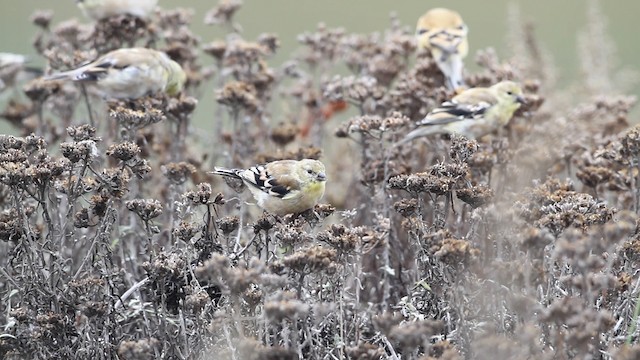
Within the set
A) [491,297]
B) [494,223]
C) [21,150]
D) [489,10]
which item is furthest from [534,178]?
[489,10]

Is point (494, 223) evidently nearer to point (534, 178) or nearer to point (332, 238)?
point (332, 238)

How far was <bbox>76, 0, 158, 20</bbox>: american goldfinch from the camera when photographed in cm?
677

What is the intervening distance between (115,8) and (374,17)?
50.4 feet

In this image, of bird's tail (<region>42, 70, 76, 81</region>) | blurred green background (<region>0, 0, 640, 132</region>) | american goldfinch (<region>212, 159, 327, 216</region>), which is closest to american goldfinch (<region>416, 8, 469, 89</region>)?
american goldfinch (<region>212, 159, 327, 216</region>)

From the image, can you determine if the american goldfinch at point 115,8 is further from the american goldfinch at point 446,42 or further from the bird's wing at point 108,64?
the american goldfinch at point 446,42

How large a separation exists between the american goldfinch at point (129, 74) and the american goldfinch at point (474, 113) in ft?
5.96

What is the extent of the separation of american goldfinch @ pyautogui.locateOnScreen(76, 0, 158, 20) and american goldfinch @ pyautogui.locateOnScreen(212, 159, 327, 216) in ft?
7.18

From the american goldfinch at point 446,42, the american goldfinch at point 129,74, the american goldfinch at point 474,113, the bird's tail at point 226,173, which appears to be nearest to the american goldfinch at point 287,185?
the bird's tail at point 226,173

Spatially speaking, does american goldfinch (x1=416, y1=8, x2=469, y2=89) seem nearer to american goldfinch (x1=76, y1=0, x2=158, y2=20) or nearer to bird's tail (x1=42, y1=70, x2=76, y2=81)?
american goldfinch (x1=76, y1=0, x2=158, y2=20)

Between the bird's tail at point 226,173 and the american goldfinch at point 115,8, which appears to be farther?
the american goldfinch at point 115,8

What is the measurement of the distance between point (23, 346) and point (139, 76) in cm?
246

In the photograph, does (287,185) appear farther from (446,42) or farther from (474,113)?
(446,42)

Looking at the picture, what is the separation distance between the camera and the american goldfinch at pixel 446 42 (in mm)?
7176

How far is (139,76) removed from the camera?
6.21 metres
